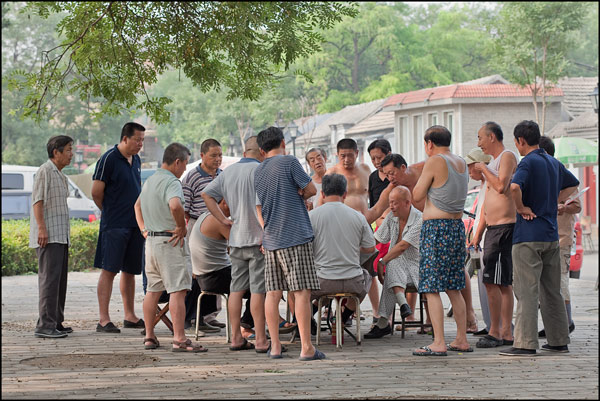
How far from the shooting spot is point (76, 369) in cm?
812

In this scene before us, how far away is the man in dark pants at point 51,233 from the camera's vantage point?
33.1 ft

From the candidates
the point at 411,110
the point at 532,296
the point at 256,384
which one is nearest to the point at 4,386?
the point at 256,384

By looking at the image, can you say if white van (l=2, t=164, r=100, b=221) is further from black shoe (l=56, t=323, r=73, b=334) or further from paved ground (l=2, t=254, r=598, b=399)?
paved ground (l=2, t=254, r=598, b=399)

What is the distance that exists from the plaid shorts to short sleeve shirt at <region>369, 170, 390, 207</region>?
2.42m

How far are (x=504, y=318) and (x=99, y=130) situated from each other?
67.1 meters

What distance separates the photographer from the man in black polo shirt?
10.5 m

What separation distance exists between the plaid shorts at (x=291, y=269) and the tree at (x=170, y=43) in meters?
1.72

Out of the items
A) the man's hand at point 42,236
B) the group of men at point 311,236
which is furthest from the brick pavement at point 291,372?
the man's hand at point 42,236

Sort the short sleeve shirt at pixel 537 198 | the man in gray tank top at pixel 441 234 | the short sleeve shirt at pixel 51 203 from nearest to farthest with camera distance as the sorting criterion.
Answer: the short sleeve shirt at pixel 537 198, the man in gray tank top at pixel 441 234, the short sleeve shirt at pixel 51 203

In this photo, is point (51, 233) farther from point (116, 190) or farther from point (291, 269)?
point (291, 269)

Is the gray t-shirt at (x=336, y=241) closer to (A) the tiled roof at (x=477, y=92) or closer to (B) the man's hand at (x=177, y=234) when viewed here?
(B) the man's hand at (x=177, y=234)

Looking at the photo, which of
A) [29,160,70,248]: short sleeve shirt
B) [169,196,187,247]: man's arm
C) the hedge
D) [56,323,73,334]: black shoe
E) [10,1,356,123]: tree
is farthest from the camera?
the hedge

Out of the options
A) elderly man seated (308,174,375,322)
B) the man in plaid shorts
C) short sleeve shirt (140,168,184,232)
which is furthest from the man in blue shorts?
short sleeve shirt (140,168,184,232)

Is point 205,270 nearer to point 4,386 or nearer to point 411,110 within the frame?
point 4,386
